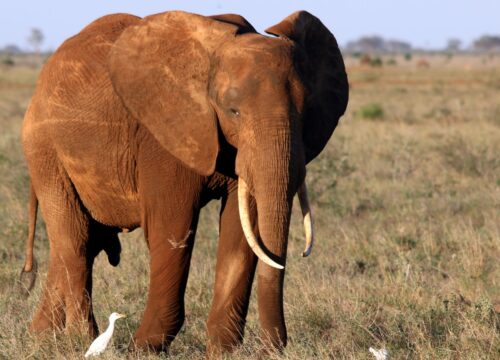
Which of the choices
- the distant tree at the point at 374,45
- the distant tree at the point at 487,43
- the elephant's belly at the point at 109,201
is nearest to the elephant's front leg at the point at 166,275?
the elephant's belly at the point at 109,201

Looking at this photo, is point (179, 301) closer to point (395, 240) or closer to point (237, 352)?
point (237, 352)

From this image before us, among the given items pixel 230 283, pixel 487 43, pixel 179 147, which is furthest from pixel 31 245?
pixel 487 43

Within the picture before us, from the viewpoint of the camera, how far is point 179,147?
563cm

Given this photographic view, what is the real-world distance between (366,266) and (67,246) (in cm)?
306

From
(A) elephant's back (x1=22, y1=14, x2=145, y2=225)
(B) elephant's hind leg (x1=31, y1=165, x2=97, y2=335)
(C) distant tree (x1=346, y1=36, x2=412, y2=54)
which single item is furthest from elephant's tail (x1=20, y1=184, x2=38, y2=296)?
(C) distant tree (x1=346, y1=36, x2=412, y2=54)

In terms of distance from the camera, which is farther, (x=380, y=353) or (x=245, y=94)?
(x=380, y=353)

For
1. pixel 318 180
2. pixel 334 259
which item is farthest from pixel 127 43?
pixel 318 180

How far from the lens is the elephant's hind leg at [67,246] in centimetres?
669

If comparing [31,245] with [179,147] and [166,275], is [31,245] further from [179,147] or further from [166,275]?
[179,147]

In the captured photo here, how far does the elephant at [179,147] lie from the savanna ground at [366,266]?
385 mm

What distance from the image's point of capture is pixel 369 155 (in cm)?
1661

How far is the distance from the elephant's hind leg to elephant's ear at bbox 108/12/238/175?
3.51 ft

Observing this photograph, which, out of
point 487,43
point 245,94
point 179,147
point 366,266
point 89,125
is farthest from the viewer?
point 487,43

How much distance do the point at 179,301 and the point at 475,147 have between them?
33.9ft
